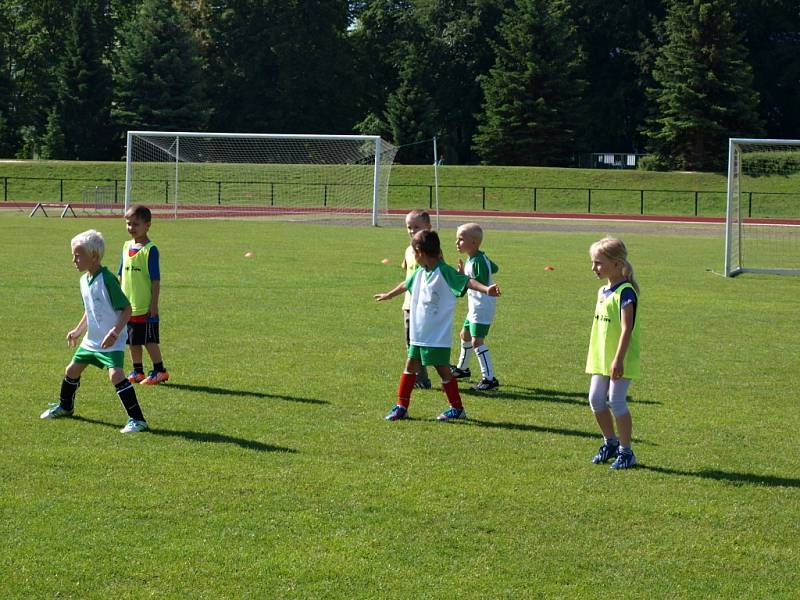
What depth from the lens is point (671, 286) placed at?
62.7ft

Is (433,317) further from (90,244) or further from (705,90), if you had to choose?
(705,90)

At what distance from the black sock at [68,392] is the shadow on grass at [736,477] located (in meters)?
4.04

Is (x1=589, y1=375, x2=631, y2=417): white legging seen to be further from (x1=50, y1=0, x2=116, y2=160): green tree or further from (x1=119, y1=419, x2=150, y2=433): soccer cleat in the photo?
(x1=50, y1=0, x2=116, y2=160): green tree

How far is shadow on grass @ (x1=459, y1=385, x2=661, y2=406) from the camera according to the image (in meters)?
9.42

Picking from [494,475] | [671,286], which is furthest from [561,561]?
[671,286]

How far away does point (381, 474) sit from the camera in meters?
6.92

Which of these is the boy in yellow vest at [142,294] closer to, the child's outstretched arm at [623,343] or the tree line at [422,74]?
the child's outstretched arm at [623,343]

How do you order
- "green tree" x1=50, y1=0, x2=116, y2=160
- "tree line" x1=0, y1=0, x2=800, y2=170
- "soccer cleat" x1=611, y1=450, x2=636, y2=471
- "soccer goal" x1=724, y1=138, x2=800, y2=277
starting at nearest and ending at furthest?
1. "soccer cleat" x1=611, y1=450, x2=636, y2=471
2. "soccer goal" x1=724, y1=138, x2=800, y2=277
3. "tree line" x1=0, y1=0, x2=800, y2=170
4. "green tree" x1=50, y1=0, x2=116, y2=160

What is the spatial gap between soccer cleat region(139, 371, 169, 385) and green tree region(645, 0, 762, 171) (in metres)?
51.9

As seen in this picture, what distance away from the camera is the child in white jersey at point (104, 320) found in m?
7.84

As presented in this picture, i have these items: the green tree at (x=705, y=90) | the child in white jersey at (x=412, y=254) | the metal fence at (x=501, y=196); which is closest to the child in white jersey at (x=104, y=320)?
the child in white jersey at (x=412, y=254)

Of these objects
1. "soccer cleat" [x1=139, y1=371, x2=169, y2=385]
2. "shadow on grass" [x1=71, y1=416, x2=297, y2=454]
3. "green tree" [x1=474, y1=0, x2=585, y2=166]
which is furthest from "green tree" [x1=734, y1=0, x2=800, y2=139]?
"shadow on grass" [x1=71, y1=416, x2=297, y2=454]

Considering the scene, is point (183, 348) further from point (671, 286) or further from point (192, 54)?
point (192, 54)

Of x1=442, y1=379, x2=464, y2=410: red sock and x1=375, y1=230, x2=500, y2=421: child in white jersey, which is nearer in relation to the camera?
x1=375, y1=230, x2=500, y2=421: child in white jersey
